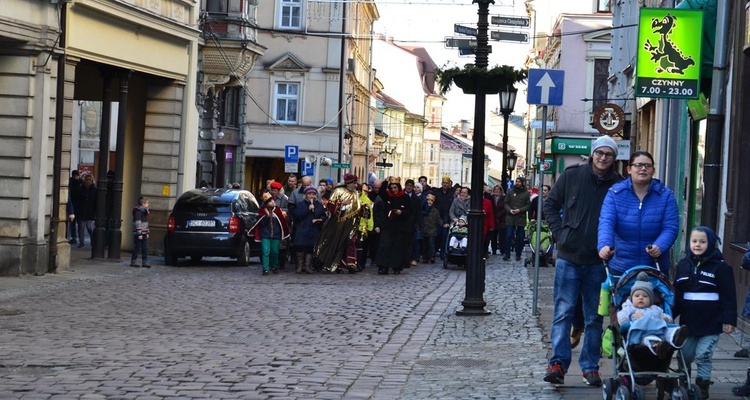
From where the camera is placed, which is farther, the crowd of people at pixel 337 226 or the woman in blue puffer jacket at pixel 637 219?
the crowd of people at pixel 337 226

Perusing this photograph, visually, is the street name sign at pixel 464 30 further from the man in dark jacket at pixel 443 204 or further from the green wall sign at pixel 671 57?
the man in dark jacket at pixel 443 204

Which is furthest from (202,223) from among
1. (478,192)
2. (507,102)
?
(478,192)

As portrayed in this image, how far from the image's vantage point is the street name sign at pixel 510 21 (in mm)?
17281

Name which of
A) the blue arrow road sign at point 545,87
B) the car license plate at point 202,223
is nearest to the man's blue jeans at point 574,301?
the blue arrow road sign at point 545,87

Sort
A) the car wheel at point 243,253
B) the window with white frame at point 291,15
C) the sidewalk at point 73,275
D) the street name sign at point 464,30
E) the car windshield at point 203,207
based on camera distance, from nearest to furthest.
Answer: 1. the street name sign at point 464,30
2. the sidewalk at point 73,275
3. the car windshield at point 203,207
4. the car wheel at point 243,253
5. the window with white frame at point 291,15

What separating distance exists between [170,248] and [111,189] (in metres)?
1.92

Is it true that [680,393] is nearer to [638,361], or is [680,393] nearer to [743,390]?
[638,361]

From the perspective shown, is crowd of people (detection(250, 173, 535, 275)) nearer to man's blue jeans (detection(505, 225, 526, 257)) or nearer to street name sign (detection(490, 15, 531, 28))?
man's blue jeans (detection(505, 225, 526, 257))

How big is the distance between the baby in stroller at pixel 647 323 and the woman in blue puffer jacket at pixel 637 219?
494mm

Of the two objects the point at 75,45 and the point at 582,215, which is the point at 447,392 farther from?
the point at 75,45

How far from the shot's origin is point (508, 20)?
17656 millimetres

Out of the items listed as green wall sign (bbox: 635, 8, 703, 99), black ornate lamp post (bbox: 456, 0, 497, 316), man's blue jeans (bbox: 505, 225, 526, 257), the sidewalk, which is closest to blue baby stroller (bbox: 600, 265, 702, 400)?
black ornate lamp post (bbox: 456, 0, 497, 316)

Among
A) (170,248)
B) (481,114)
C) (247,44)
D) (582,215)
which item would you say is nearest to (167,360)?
(582,215)

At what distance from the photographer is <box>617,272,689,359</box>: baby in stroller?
27.8 ft
